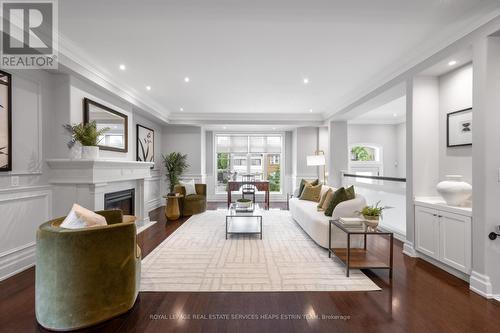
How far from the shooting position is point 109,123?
13.0 feet

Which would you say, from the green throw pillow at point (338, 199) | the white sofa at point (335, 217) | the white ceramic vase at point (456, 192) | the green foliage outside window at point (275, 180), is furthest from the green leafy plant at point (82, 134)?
the green foliage outside window at point (275, 180)

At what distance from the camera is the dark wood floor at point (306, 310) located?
177 centimetres

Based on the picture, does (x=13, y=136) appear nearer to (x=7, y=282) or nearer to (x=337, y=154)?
(x=7, y=282)

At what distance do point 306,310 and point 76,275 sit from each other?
1856 millimetres

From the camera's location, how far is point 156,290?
7.44 feet

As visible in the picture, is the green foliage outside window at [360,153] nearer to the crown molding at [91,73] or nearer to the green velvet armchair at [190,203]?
the green velvet armchair at [190,203]

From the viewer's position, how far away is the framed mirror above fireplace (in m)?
3.47

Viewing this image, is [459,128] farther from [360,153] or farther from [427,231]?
[360,153]

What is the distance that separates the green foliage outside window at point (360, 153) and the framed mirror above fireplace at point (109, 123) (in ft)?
22.1

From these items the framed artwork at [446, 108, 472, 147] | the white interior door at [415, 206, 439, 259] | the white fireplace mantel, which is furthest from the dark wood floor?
the framed artwork at [446, 108, 472, 147]

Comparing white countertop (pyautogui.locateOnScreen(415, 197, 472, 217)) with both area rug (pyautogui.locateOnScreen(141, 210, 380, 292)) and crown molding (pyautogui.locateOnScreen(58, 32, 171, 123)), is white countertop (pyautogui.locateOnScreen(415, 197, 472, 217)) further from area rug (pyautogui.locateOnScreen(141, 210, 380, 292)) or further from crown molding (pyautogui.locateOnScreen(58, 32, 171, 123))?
crown molding (pyautogui.locateOnScreen(58, 32, 171, 123))

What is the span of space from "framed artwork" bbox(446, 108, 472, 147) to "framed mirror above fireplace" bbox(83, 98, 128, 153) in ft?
16.2

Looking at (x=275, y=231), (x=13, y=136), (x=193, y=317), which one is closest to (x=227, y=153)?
(x=275, y=231)

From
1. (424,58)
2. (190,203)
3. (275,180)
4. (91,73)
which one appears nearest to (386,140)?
(275,180)
